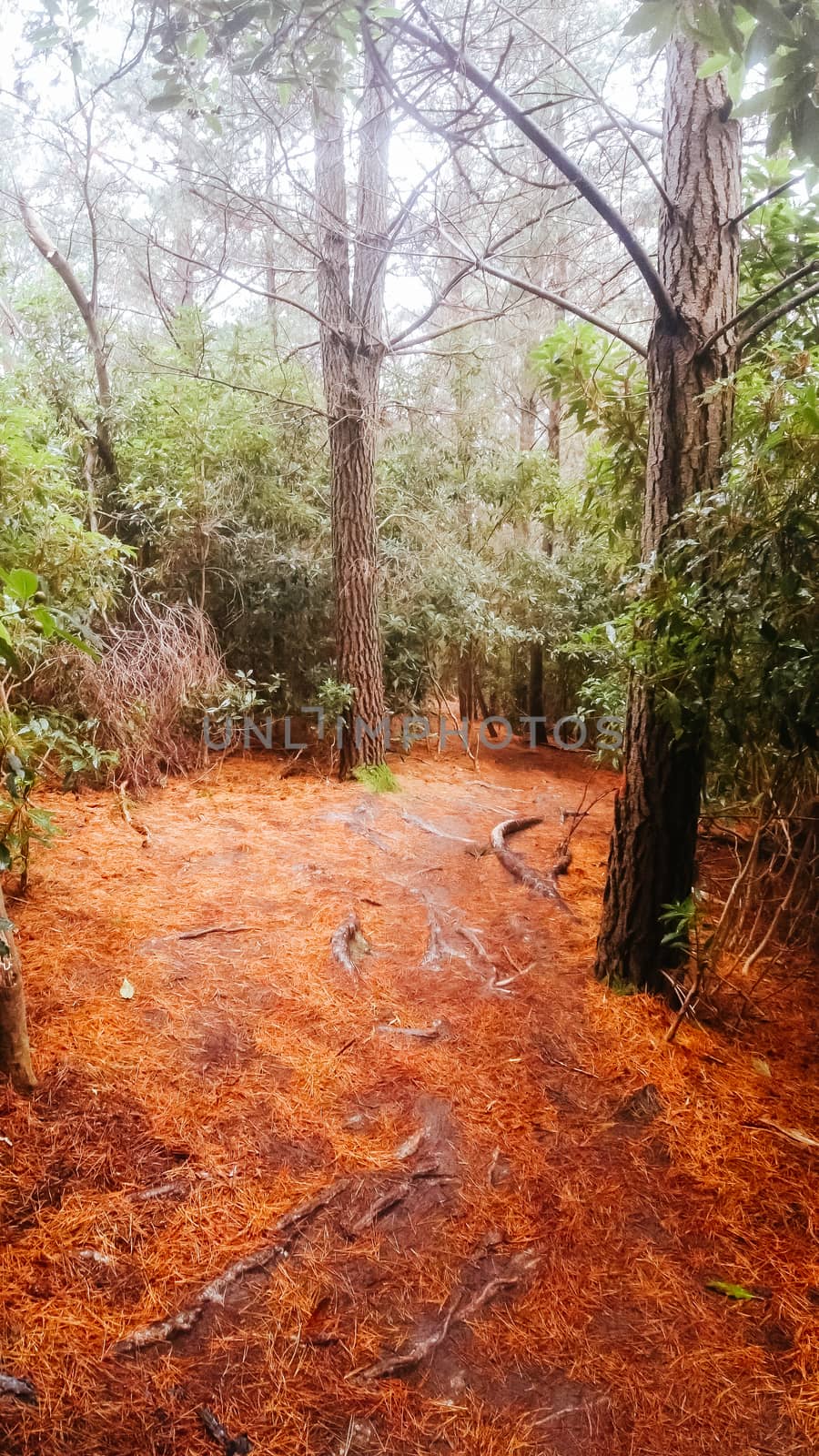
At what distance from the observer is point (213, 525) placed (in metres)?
6.00

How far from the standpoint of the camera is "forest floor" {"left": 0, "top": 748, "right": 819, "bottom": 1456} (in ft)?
4.66

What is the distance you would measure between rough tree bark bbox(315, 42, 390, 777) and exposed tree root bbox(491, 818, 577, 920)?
167cm

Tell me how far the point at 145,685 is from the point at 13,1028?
11.4ft

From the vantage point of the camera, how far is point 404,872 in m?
4.10

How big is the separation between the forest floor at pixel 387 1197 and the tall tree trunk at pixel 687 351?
0.97 m

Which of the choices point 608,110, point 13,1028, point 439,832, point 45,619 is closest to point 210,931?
point 13,1028

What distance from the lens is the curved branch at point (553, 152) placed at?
1931mm

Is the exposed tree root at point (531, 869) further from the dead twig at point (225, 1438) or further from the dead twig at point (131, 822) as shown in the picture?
the dead twig at point (225, 1438)

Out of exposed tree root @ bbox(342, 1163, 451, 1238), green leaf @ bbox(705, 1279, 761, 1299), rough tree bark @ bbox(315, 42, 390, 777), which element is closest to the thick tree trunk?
exposed tree root @ bbox(342, 1163, 451, 1238)

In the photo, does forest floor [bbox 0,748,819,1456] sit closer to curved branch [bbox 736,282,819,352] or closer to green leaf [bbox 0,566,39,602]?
green leaf [bbox 0,566,39,602]

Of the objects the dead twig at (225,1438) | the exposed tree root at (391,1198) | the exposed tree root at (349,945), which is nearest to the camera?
the dead twig at (225,1438)

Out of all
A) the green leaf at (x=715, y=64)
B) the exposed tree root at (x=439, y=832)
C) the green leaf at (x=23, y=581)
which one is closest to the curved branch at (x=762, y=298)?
the green leaf at (x=715, y=64)

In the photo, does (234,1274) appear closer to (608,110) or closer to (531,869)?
(531,869)

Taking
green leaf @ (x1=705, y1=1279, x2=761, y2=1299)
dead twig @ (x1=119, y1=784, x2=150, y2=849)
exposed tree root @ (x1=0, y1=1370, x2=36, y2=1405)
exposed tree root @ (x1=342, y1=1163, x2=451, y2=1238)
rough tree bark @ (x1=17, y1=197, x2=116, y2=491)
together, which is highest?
rough tree bark @ (x1=17, y1=197, x2=116, y2=491)
